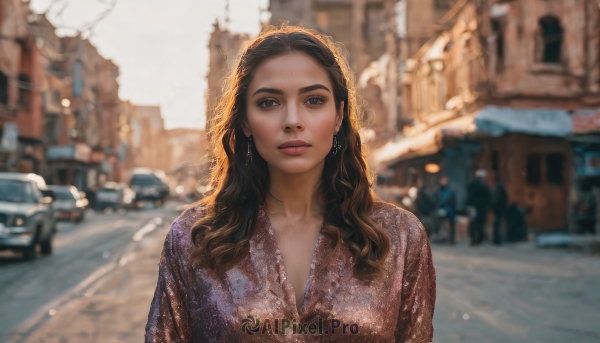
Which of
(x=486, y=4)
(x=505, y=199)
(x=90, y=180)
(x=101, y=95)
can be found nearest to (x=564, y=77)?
(x=486, y=4)

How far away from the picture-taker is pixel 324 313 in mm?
2045

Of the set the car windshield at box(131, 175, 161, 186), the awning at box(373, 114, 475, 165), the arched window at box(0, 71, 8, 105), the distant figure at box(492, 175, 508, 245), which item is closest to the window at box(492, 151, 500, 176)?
the awning at box(373, 114, 475, 165)

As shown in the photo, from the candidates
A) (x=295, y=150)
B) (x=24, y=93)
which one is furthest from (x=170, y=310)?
(x=24, y=93)

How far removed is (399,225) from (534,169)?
2129 cm

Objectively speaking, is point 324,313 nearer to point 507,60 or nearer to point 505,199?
point 505,199

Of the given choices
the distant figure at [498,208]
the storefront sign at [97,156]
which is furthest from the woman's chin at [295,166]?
the storefront sign at [97,156]

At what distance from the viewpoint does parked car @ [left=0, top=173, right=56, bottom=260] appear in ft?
46.0

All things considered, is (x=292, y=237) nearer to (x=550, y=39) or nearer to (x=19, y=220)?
(x=19, y=220)

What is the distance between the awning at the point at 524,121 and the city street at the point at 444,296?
5.31 m

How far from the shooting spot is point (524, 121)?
69.9ft

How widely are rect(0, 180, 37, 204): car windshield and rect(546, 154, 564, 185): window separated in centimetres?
1514

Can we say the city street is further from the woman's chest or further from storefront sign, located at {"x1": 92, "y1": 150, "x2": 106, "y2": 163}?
storefront sign, located at {"x1": 92, "y1": 150, "x2": 106, "y2": 163}

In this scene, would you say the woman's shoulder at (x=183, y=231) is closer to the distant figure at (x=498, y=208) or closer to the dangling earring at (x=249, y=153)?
the dangling earring at (x=249, y=153)

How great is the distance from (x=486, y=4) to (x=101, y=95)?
2202 inches
